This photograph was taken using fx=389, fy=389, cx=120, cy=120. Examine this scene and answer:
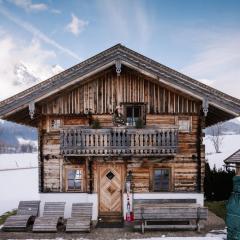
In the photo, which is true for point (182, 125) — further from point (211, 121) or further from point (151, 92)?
point (211, 121)

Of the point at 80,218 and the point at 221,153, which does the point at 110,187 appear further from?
the point at 221,153

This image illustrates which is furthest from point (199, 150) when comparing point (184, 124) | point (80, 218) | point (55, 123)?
point (55, 123)

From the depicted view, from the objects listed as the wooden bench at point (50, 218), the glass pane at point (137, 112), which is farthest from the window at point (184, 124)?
the wooden bench at point (50, 218)

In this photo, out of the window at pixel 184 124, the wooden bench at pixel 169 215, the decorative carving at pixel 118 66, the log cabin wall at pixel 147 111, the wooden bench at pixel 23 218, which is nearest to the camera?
the wooden bench at pixel 169 215

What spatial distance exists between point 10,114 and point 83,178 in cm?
458

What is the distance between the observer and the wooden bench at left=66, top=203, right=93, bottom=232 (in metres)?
16.2

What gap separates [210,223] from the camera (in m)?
17.6

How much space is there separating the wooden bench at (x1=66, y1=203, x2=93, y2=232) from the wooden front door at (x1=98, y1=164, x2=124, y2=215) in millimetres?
1104

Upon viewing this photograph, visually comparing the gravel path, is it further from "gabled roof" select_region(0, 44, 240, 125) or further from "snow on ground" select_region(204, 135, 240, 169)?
"snow on ground" select_region(204, 135, 240, 169)

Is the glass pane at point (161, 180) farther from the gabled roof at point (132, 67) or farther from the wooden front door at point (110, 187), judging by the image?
the gabled roof at point (132, 67)

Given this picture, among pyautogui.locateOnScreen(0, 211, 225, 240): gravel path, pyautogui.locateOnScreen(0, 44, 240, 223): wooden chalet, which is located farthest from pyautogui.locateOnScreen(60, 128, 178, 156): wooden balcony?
pyautogui.locateOnScreen(0, 211, 225, 240): gravel path

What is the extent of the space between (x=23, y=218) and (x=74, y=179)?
2.98m

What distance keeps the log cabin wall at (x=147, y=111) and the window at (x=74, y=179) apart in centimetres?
29

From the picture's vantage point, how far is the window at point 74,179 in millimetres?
18703
